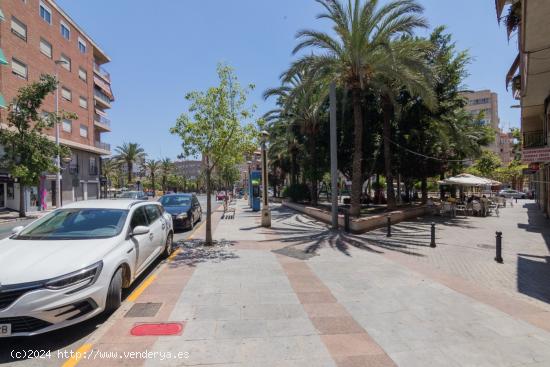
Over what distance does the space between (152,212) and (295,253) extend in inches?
159

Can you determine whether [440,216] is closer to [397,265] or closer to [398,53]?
[398,53]

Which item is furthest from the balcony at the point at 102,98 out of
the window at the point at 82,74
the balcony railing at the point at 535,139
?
the balcony railing at the point at 535,139

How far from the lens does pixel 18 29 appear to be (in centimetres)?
2748

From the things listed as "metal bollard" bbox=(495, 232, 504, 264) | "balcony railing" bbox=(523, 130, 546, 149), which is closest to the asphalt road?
"metal bollard" bbox=(495, 232, 504, 264)

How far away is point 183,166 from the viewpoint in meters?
172

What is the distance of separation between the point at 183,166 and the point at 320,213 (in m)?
162

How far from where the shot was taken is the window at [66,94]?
33.8m

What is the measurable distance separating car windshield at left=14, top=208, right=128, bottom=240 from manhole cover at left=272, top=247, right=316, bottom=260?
15.3ft

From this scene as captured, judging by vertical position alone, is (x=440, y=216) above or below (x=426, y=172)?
below

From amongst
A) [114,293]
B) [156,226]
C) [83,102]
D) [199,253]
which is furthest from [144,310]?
[83,102]

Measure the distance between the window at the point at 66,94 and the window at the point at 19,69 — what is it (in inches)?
212

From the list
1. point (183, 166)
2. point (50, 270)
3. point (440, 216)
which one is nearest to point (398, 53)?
point (440, 216)

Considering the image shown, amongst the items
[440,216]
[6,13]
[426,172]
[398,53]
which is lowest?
[440,216]

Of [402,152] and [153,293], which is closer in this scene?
[153,293]
